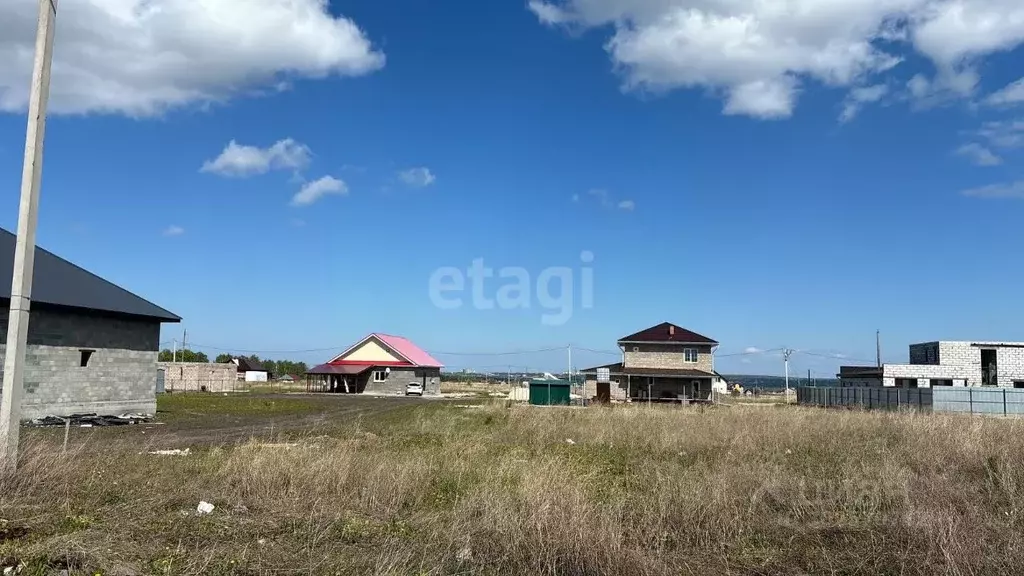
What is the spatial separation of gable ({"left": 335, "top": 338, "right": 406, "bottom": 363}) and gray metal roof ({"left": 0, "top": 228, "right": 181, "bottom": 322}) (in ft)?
108

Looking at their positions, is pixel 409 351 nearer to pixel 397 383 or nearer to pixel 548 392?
pixel 397 383

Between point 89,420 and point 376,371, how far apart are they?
36.7m

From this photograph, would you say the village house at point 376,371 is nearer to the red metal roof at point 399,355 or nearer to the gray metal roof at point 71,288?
the red metal roof at point 399,355

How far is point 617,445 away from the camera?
15.6 m

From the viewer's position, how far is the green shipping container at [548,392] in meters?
38.4

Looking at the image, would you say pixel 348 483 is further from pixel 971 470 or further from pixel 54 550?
pixel 971 470

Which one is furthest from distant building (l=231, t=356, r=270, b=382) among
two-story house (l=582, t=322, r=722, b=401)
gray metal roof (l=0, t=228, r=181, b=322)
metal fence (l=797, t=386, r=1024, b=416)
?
metal fence (l=797, t=386, r=1024, b=416)

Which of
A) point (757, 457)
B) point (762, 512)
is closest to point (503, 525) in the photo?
point (762, 512)

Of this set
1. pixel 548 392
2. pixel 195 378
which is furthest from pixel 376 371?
pixel 548 392

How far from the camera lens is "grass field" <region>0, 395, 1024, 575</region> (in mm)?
5559

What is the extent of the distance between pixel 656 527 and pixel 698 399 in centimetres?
3789

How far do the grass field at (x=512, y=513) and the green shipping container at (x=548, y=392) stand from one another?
83.3 ft

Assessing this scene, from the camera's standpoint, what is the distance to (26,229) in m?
8.16

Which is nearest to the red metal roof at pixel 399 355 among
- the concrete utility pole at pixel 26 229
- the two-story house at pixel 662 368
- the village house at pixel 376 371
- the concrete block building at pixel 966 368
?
the village house at pixel 376 371
